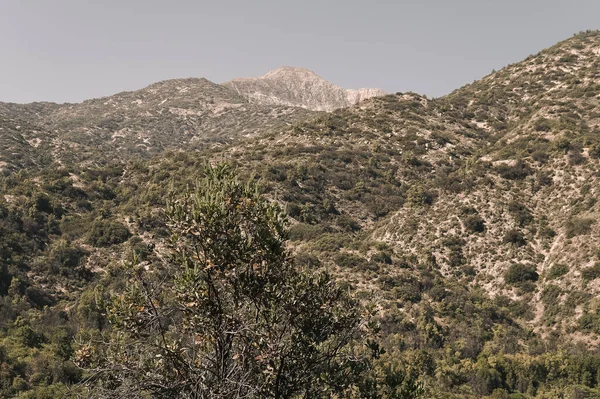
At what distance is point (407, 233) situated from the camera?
5269 centimetres

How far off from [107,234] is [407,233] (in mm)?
37431

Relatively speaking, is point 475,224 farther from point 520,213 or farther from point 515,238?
point 520,213

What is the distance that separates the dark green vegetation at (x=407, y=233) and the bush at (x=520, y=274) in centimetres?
19

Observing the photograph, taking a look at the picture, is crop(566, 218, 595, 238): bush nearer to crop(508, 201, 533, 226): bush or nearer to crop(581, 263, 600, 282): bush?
crop(508, 201, 533, 226): bush

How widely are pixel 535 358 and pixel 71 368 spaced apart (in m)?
31.9

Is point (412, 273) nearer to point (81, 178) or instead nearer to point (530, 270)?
point (530, 270)

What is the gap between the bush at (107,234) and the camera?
46875mm

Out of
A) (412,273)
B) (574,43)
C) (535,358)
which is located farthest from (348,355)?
(574,43)

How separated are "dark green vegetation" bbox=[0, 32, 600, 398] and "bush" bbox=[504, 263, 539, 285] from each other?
0.19 m

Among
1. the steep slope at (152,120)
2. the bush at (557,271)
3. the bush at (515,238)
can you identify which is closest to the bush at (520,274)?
the bush at (557,271)

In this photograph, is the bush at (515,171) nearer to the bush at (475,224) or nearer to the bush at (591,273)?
the bush at (475,224)

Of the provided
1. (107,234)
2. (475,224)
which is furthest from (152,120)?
(475,224)

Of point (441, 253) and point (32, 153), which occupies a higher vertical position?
point (32, 153)

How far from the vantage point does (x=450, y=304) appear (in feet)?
130
